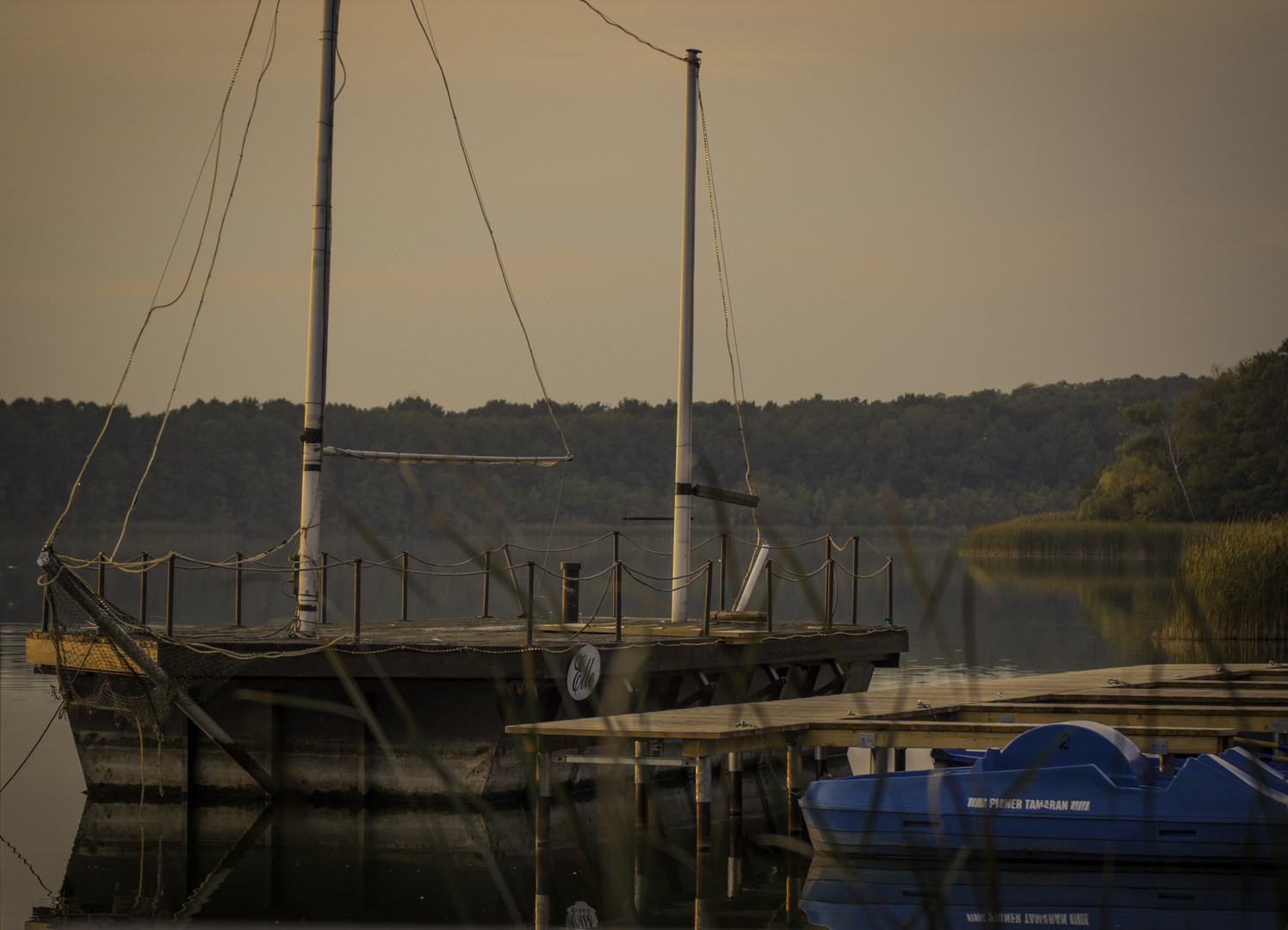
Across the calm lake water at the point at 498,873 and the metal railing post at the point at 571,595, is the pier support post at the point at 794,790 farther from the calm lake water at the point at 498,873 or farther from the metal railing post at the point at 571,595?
the metal railing post at the point at 571,595

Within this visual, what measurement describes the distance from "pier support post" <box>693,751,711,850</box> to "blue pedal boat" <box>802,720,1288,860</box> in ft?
2.69

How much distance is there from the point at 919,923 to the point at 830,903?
108 cm

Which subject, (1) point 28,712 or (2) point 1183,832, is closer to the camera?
(2) point 1183,832

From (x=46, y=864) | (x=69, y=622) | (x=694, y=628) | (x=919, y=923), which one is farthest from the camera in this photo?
(x=694, y=628)

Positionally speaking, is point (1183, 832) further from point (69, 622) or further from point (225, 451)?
point (225, 451)

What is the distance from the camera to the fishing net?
1269cm

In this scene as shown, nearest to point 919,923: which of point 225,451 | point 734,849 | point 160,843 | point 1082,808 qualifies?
point 1082,808

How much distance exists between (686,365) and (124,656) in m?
7.47

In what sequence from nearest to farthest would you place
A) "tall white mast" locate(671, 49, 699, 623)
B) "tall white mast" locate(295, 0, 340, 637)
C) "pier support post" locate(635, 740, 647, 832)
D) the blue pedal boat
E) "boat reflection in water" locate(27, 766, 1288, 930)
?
"boat reflection in water" locate(27, 766, 1288, 930) < the blue pedal boat < "pier support post" locate(635, 740, 647, 832) < "tall white mast" locate(295, 0, 340, 637) < "tall white mast" locate(671, 49, 699, 623)

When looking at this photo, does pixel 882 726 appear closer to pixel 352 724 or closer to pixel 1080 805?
pixel 1080 805

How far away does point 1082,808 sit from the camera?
10.8 meters

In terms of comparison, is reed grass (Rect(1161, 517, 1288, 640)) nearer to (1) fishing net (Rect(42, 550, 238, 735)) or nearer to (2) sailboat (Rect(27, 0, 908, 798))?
(2) sailboat (Rect(27, 0, 908, 798))

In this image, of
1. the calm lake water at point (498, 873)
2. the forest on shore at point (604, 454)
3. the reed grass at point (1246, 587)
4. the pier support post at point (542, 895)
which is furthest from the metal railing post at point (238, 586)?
the forest on shore at point (604, 454)

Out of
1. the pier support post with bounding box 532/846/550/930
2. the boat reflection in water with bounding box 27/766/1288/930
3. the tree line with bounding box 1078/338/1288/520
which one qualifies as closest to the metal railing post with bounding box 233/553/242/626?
the boat reflection in water with bounding box 27/766/1288/930
